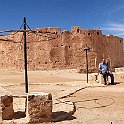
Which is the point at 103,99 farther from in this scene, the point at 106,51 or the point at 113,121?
the point at 106,51

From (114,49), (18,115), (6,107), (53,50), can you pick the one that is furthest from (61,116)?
(114,49)

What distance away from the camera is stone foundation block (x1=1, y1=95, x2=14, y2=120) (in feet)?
22.3

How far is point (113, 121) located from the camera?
6.52 metres

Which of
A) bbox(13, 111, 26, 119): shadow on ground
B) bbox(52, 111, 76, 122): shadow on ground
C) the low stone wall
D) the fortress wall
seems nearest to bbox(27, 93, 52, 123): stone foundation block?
the low stone wall

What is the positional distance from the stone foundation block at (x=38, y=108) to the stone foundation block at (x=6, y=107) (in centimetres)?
58

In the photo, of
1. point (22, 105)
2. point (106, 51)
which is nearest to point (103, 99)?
point (22, 105)

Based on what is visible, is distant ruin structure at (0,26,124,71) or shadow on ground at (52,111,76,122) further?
distant ruin structure at (0,26,124,71)

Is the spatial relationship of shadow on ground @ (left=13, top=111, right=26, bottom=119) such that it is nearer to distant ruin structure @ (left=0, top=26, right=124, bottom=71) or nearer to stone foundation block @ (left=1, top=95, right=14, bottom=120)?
stone foundation block @ (left=1, top=95, right=14, bottom=120)

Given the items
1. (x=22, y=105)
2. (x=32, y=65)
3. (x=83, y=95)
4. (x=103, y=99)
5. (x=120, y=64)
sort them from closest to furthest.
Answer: (x=22, y=105)
(x=103, y=99)
(x=83, y=95)
(x=32, y=65)
(x=120, y=64)

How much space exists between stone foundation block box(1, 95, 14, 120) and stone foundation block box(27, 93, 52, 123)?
0.58m

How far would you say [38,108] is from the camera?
661cm

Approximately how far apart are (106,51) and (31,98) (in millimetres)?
29276

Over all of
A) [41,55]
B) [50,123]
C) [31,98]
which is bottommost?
[50,123]

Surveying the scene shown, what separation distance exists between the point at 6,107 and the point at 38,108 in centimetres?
81
